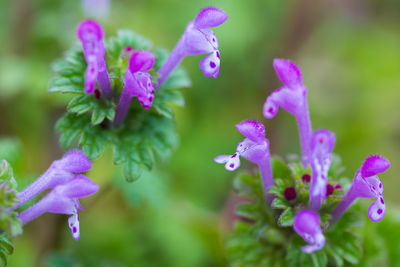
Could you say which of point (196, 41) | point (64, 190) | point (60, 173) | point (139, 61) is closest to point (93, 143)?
point (60, 173)

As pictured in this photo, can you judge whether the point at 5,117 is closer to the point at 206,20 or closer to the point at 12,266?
the point at 12,266

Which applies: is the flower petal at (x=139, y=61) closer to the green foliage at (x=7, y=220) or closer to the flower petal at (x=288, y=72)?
the flower petal at (x=288, y=72)

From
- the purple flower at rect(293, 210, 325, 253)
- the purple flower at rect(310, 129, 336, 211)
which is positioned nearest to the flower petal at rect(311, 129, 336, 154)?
the purple flower at rect(310, 129, 336, 211)

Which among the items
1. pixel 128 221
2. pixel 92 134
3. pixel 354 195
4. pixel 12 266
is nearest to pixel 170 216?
pixel 128 221

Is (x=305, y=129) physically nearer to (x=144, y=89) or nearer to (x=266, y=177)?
(x=266, y=177)

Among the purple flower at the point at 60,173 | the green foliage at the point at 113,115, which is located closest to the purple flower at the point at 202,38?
the green foliage at the point at 113,115

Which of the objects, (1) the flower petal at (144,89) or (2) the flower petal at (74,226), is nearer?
(2) the flower petal at (74,226)
